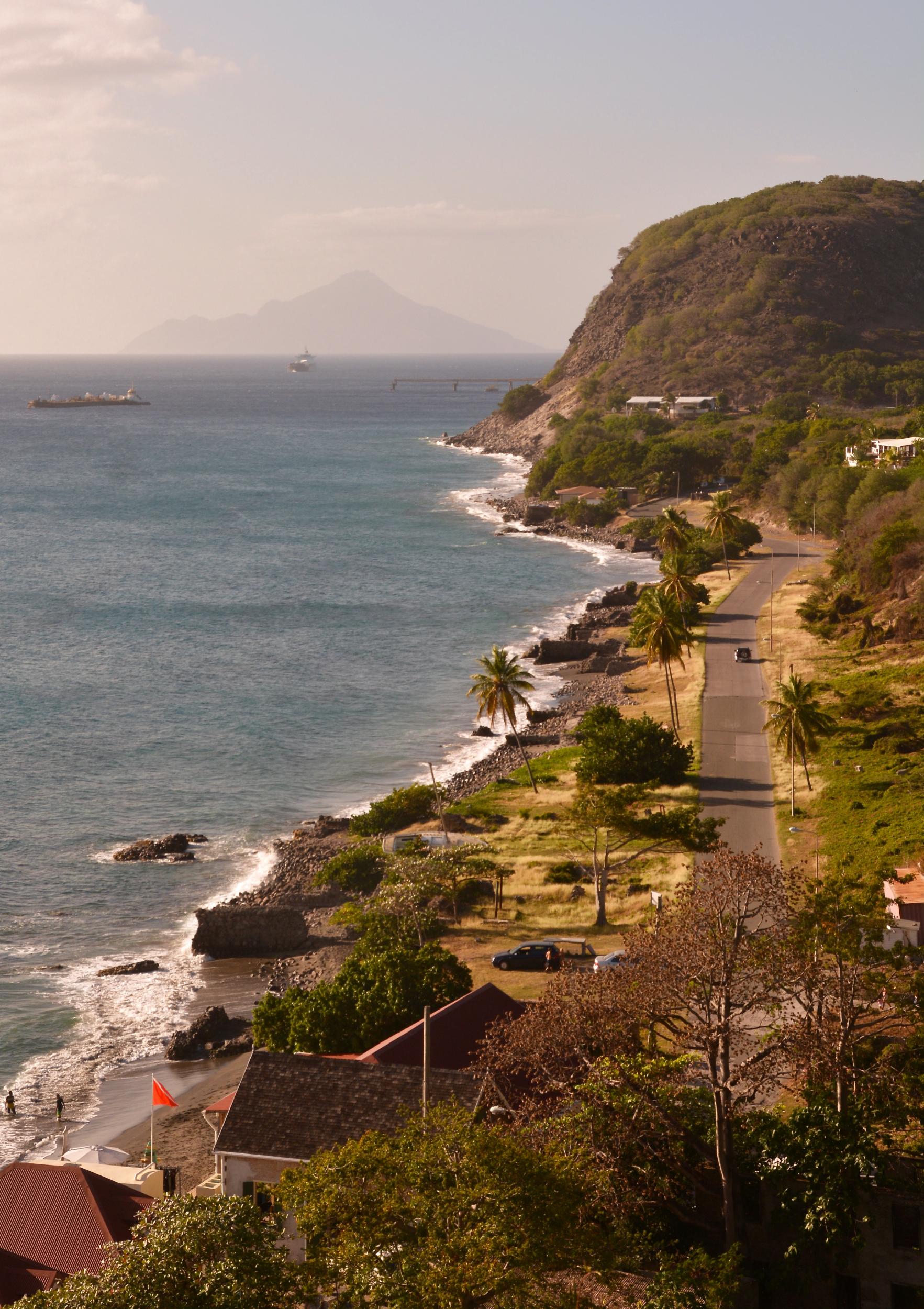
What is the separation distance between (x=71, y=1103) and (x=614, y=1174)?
21.9 m

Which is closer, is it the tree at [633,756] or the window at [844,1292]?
the window at [844,1292]

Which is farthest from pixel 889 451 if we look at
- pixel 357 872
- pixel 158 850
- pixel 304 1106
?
pixel 304 1106

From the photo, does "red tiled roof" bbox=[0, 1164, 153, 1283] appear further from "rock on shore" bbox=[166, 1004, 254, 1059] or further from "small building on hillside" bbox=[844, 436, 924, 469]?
"small building on hillside" bbox=[844, 436, 924, 469]

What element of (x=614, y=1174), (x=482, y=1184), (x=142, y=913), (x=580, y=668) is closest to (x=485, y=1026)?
(x=614, y=1174)

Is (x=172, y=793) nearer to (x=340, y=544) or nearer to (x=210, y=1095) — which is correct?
(x=210, y=1095)

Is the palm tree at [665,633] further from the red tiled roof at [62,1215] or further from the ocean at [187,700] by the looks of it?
the red tiled roof at [62,1215]

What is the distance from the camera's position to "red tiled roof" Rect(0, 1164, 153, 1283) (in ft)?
86.8

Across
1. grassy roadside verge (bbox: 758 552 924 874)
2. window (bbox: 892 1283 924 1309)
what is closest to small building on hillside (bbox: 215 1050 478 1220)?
window (bbox: 892 1283 924 1309)

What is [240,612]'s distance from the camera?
110 m

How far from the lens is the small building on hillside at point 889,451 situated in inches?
5084

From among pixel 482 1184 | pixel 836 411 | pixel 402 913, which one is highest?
pixel 836 411

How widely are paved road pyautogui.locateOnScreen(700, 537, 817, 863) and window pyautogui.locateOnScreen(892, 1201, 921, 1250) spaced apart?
2122cm

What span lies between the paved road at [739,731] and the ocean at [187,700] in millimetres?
11858

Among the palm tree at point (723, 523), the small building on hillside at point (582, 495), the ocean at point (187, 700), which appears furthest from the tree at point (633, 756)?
the small building on hillside at point (582, 495)
